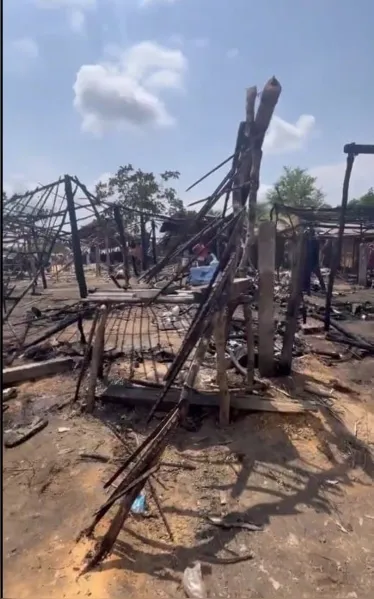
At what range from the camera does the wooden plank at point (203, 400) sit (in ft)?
16.3

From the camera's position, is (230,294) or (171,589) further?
(230,294)

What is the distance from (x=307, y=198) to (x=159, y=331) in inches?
1439

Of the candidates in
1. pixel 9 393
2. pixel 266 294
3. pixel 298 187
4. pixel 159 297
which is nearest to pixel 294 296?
pixel 266 294

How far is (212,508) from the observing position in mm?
3461

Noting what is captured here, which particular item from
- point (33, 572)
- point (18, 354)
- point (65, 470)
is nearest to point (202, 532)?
point (33, 572)

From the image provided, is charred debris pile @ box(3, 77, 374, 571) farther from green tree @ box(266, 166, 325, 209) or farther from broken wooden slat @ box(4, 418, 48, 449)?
green tree @ box(266, 166, 325, 209)

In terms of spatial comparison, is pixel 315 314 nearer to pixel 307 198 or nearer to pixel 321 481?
pixel 321 481

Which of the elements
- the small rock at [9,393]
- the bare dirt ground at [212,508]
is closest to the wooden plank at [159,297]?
the bare dirt ground at [212,508]

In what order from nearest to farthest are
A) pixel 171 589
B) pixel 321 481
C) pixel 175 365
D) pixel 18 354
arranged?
pixel 171 589 → pixel 175 365 → pixel 321 481 → pixel 18 354

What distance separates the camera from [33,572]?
9.36ft

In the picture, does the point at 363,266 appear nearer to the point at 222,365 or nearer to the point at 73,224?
the point at 73,224

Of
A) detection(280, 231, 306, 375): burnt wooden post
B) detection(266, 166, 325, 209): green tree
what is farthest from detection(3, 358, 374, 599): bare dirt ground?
detection(266, 166, 325, 209): green tree

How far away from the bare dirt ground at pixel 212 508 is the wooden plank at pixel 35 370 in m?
0.94

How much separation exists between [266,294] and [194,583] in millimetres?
4181
